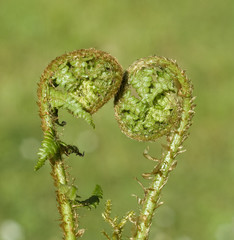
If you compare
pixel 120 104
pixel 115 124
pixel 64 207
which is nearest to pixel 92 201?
pixel 64 207

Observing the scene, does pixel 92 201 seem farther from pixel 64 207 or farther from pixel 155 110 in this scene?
pixel 155 110

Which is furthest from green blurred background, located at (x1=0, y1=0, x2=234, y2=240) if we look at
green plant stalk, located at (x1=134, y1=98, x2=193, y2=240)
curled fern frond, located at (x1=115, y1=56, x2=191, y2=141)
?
green plant stalk, located at (x1=134, y1=98, x2=193, y2=240)

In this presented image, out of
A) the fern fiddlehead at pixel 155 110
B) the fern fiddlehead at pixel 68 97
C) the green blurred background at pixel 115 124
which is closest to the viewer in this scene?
the fern fiddlehead at pixel 68 97

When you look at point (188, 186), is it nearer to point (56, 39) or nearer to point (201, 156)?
point (201, 156)

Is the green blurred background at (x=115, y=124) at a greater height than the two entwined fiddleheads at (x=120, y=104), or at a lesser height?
greater

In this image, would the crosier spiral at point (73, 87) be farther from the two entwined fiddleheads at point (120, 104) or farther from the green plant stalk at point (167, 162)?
the green plant stalk at point (167, 162)

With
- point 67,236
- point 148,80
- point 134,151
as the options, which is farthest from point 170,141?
point 134,151

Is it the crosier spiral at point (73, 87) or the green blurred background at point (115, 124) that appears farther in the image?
the green blurred background at point (115, 124)

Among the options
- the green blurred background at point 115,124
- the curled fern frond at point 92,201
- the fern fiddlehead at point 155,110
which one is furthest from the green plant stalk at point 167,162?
the green blurred background at point 115,124
